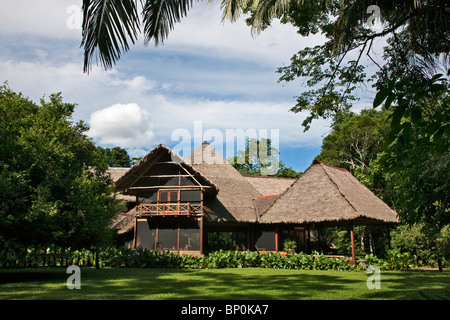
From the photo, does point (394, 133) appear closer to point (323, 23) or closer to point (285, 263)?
point (323, 23)

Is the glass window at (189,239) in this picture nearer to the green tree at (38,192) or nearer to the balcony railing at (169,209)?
the balcony railing at (169,209)

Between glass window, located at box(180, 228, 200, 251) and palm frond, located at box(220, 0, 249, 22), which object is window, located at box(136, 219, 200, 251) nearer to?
glass window, located at box(180, 228, 200, 251)

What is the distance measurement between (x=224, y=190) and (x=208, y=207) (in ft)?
7.32

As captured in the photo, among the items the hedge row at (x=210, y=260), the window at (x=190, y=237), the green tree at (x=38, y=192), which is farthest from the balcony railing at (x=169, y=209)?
the green tree at (x=38, y=192)

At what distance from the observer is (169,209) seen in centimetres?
1850

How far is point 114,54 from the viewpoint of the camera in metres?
4.26

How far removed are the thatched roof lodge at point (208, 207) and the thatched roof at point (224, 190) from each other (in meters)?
0.06

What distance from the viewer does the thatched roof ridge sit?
18234 millimetres

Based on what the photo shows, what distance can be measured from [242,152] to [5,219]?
110 feet

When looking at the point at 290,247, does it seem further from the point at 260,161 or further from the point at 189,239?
the point at 260,161

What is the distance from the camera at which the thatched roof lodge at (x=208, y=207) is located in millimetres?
17672

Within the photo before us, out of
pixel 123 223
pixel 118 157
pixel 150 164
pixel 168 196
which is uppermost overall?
pixel 118 157

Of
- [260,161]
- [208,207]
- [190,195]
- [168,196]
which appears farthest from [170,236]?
[260,161]
